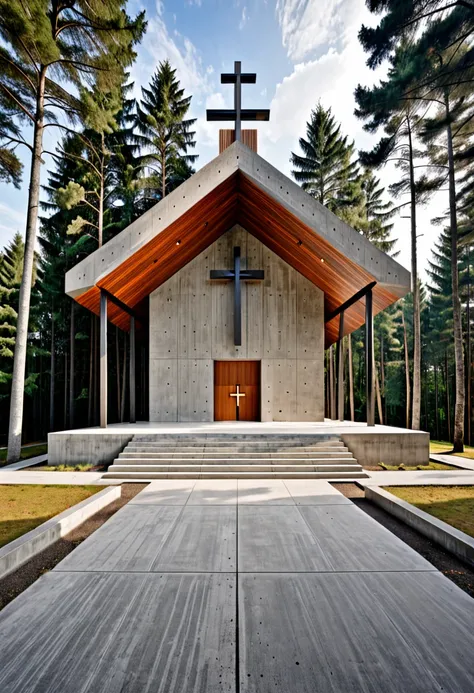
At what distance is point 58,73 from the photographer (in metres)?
9.25

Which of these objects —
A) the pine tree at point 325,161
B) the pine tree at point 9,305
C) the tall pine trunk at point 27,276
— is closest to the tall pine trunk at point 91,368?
the pine tree at point 9,305

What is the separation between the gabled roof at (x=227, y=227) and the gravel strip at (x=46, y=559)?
5345 millimetres

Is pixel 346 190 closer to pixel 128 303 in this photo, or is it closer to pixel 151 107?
pixel 151 107

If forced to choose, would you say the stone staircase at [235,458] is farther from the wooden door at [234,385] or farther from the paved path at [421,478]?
the wooden door at [234,385]

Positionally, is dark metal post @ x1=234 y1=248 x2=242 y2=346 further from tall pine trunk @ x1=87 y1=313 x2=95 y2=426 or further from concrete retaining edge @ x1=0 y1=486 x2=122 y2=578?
tall pine trunk @ x1=87 y1=313 x2=95 y2=426

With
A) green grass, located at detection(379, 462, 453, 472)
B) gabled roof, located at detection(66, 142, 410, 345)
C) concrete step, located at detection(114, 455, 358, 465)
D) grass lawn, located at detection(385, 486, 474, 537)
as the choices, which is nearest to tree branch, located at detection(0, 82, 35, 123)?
gabled roof, located at detection(66, 142, 410, 345)

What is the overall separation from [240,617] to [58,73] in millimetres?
12443

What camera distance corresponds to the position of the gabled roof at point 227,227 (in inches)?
314

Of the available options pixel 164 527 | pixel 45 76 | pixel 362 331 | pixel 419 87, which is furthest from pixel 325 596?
pixel 362 331

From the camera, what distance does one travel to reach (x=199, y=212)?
29.8 feet

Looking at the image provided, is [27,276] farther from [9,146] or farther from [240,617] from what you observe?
[240,617]

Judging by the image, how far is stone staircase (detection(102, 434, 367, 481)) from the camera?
6.63 metres

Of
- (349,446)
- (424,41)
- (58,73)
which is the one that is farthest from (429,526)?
(58,73)

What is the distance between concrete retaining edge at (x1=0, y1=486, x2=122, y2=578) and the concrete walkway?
39cm
